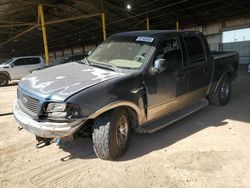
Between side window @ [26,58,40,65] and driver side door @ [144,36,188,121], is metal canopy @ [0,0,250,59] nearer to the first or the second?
side window @ [26,58,40,65]

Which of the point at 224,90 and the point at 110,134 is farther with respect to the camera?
the point at 224,90

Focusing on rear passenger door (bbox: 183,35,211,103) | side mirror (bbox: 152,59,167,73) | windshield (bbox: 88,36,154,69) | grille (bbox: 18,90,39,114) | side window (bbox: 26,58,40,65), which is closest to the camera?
grille (bbox: 18,90,39,114)

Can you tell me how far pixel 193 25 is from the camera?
1975 cm

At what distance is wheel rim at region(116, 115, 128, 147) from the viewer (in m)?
3.61

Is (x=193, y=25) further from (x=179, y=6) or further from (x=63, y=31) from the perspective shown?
(x=63, y=31)

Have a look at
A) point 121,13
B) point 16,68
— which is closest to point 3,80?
point 16,68

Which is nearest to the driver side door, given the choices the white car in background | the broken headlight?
the broken headlight

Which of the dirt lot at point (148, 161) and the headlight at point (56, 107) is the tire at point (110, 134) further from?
the headlight at point (56, 107)

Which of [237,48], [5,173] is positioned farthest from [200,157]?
[237,48]

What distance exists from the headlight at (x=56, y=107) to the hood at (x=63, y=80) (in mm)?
79

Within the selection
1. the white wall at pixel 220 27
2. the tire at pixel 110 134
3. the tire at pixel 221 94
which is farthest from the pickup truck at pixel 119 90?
the white wall at pixel 220 27

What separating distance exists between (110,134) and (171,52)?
80.1 inches

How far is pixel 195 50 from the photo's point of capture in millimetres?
5125

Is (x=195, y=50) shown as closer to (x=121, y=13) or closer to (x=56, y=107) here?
(x=56, y=107)
